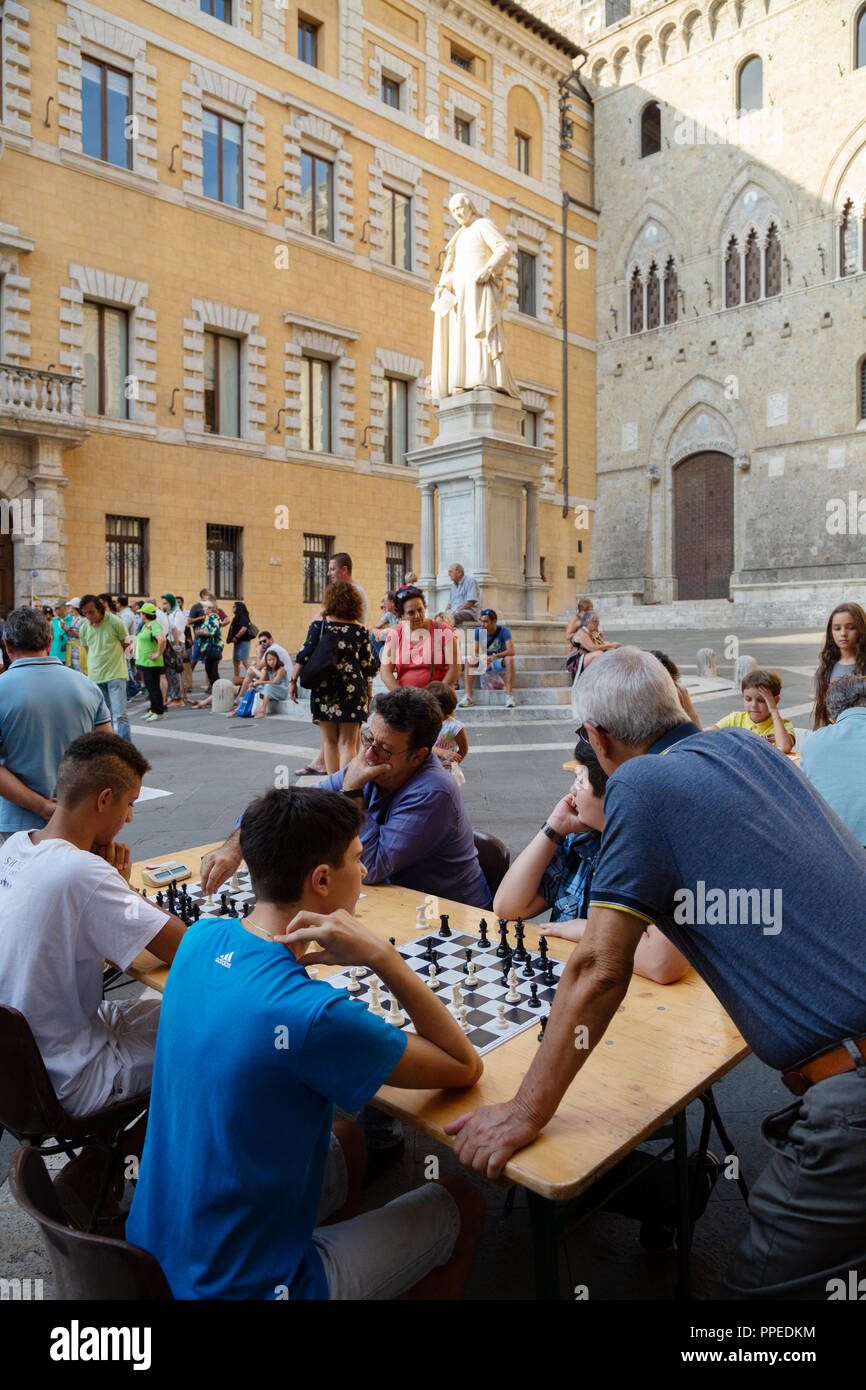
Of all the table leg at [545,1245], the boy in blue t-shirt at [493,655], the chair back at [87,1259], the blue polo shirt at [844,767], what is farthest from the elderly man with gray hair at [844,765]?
the boy in blue t-shirt at [493,655]

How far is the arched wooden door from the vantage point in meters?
27.0

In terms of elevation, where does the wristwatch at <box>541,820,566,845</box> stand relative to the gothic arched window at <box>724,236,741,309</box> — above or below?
below

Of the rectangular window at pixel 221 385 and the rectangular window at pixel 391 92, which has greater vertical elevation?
the rectangular window at pixel 391 92

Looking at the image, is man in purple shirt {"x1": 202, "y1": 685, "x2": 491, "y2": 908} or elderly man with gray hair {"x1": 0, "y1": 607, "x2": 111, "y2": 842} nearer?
man in purple shirt {"x1": 202, "y1": 685, "x2": 491, "y2": 908}

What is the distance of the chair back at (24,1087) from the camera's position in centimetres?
195

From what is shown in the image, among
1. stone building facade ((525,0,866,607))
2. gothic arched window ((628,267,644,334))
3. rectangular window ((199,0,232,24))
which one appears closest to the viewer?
rectangular window ((199,0,232,24))

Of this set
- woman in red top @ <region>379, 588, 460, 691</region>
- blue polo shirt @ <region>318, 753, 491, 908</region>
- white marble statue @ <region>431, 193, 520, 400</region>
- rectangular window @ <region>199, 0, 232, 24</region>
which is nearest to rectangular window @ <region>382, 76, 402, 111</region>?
rectangular window @ <region>199, 0, 232, 24</region>

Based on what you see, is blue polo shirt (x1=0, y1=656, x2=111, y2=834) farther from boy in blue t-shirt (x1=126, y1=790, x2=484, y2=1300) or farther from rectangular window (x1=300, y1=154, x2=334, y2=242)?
rectangular window (x1=300, y1=154, x2=334, y2=242)

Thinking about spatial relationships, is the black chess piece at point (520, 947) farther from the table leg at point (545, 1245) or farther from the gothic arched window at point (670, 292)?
the gothic arched window at point (670, 292)

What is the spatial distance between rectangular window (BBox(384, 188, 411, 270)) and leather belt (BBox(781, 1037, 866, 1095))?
24.1 metres

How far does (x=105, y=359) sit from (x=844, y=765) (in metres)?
18.1

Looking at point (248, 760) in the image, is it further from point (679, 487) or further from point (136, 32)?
point (679, 487)

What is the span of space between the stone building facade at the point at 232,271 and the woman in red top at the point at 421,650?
6.17m

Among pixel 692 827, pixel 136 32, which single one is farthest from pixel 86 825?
pixel 136 32
